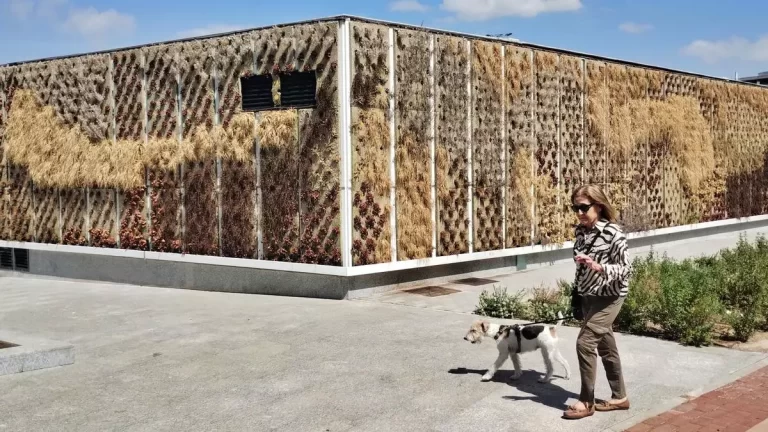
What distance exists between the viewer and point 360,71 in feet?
40.7

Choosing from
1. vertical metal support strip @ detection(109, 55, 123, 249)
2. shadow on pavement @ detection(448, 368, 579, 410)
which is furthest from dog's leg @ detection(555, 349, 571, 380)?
vertical metal support strip @ detection(109, 55, 123, 249)

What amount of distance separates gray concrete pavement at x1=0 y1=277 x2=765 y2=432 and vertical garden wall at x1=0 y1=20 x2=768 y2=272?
2.30m

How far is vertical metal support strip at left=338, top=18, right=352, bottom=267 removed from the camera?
40.0 ft

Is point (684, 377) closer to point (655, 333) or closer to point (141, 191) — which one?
point (655, 333)

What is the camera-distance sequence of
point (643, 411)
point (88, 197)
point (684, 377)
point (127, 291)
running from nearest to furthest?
1. point (643, 411)
2. point (684, 377)
3. point (127, 291)
4. point (88, 197)

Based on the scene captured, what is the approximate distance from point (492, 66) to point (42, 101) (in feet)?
32.9

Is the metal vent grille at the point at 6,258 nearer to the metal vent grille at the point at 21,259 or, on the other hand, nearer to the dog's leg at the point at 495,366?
the metal vent grille at the point at 21,259

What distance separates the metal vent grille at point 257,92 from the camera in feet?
43.1

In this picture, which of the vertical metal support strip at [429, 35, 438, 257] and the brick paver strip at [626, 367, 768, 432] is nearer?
the brick paver strip at [626, 367, 768, 432]

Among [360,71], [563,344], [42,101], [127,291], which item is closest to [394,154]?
[360,71]

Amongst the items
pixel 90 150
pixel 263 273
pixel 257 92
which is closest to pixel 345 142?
pixel 257 92

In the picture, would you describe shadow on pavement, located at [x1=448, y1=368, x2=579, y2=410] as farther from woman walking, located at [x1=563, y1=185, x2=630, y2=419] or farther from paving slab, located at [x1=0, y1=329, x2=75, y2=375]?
paving slab, located at [x1=0, y1=329, x2=75, y2=375]

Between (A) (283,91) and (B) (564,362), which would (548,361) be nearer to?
(B) (564,362)

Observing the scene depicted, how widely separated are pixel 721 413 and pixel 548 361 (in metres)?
1.61
